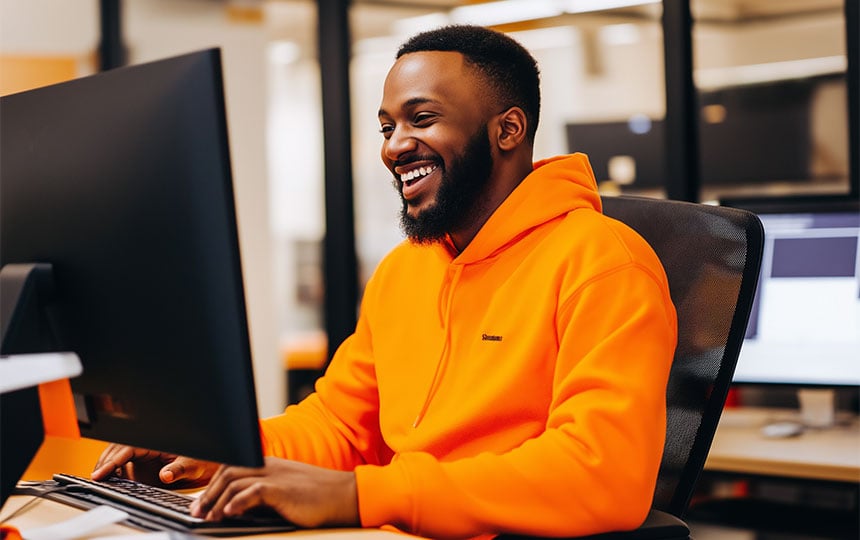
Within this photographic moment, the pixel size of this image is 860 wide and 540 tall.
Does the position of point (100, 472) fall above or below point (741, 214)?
below

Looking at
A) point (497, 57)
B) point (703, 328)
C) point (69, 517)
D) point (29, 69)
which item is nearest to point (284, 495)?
point (69, 517)

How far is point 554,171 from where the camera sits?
1.44 meters

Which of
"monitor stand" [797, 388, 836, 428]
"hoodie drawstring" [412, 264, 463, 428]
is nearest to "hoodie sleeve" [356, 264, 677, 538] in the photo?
"hoodie drawstring" [412, 264, 463, 428]

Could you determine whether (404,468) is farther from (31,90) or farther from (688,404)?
(31,90)

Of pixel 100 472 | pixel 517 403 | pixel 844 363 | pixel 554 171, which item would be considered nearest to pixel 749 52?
pixel 844 363

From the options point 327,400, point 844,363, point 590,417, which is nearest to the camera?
point 590,417

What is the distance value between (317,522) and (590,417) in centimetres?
33

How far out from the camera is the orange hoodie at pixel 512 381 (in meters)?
1.11

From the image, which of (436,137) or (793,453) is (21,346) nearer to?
(436,137)

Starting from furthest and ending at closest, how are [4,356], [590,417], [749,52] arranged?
[749,52], [590,417], [4,356]

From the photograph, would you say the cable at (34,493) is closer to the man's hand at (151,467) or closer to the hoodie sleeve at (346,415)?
the man's hand at (151,467)

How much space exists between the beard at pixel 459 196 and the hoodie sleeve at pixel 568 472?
0.38 m

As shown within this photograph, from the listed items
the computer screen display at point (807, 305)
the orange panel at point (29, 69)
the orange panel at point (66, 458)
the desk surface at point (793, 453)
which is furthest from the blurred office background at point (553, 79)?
the orange panel at point (66, 458)

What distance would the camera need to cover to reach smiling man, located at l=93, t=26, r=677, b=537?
1.11m
